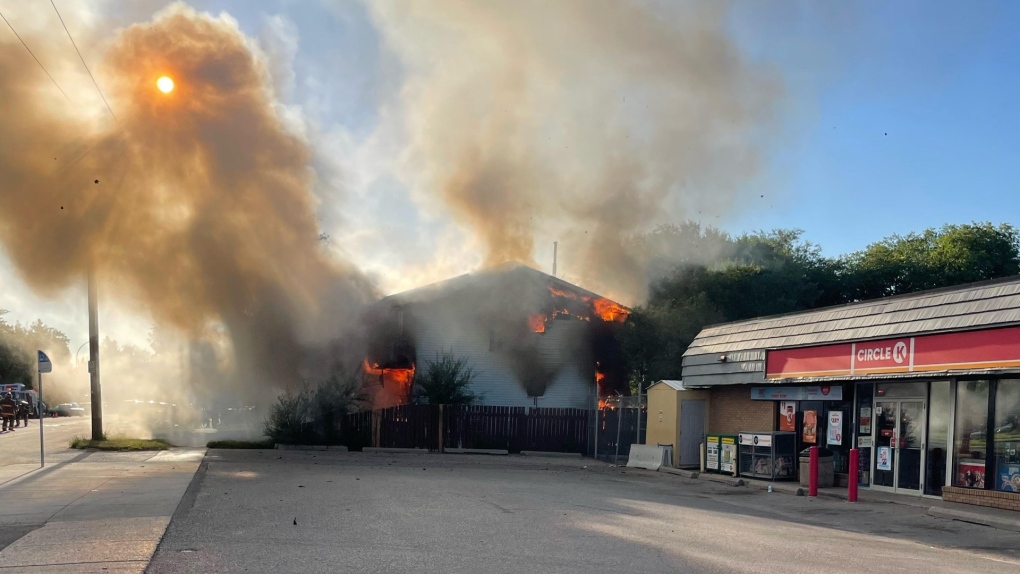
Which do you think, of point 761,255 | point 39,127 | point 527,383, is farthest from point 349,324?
point 761,255

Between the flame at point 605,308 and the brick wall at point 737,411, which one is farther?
the flame at point 605,308

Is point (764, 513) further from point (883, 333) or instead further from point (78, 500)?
point (78, 500)

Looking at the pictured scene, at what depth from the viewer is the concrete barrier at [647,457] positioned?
22031 mm

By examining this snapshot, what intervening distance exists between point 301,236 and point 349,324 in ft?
10.3

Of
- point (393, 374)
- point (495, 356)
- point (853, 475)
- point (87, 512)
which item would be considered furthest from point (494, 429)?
point (87, 512)

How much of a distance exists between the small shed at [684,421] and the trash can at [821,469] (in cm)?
410

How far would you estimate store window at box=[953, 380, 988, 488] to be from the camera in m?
14.7

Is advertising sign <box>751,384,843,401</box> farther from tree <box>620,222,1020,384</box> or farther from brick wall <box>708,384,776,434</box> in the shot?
tree <box>620,222,1020,384</box>

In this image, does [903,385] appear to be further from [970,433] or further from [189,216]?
[189,216]

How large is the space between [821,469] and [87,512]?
13214 millimetres

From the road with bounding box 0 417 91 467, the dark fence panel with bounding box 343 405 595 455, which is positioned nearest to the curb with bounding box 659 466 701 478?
the dark fence panel with bounding box 343 405 595 455

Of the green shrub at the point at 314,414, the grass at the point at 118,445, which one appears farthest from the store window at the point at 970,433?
the grass at the point at 118,445

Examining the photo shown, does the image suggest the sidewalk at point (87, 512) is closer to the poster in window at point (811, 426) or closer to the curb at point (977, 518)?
the curb at point (977, 518)

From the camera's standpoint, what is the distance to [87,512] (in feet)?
36.6
